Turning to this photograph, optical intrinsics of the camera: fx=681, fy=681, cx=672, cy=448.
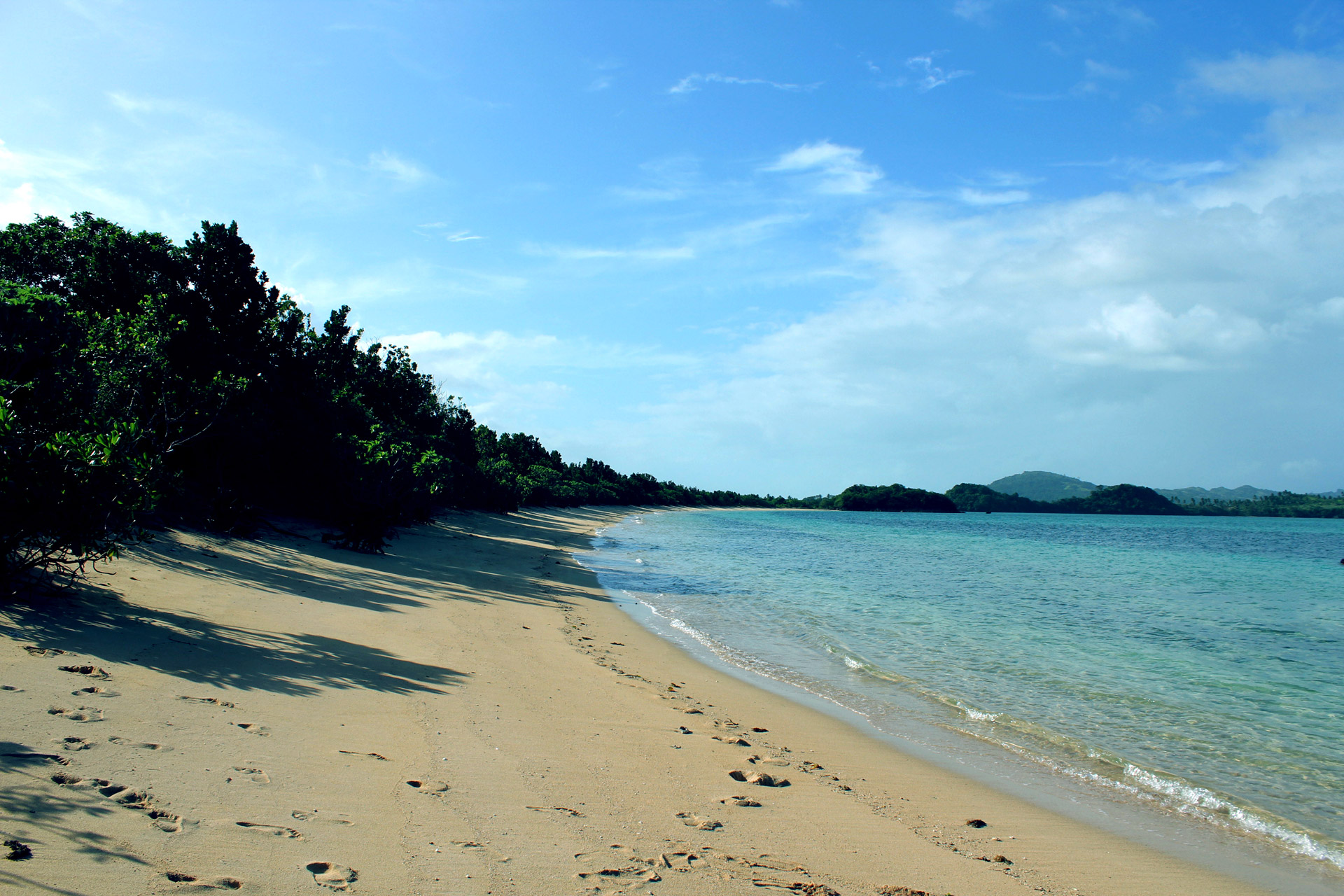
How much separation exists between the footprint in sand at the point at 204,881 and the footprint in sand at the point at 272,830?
523 millimetres

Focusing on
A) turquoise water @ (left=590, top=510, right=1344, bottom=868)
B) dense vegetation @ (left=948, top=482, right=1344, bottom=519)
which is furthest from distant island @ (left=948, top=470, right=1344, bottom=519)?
turquoise water @ (left=590, top=510, right=1344, bottom=868)

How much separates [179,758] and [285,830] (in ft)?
4.31

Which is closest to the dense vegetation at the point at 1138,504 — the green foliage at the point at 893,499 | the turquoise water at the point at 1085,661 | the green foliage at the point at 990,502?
the green foliage at the point at 990,502

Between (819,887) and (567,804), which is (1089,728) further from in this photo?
(567,804)

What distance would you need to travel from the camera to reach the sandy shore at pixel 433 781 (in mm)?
3646

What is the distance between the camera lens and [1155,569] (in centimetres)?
3506

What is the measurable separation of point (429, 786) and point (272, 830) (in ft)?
3.70

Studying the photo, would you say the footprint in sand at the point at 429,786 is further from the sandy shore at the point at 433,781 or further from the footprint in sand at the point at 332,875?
the footprint in sand at the point at 332,875

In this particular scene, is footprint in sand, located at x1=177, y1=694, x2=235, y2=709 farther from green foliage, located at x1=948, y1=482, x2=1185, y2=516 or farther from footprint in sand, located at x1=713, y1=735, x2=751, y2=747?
green foliage, located at x1=948, y1=482, x2=1185, y2=516

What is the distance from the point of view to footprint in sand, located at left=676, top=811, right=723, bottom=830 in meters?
4.77

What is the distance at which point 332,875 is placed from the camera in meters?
3.48

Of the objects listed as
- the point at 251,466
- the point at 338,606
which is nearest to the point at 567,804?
the point at 338,606

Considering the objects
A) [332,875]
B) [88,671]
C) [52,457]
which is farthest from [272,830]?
[52,457]

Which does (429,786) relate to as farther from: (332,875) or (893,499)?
(893,499)
